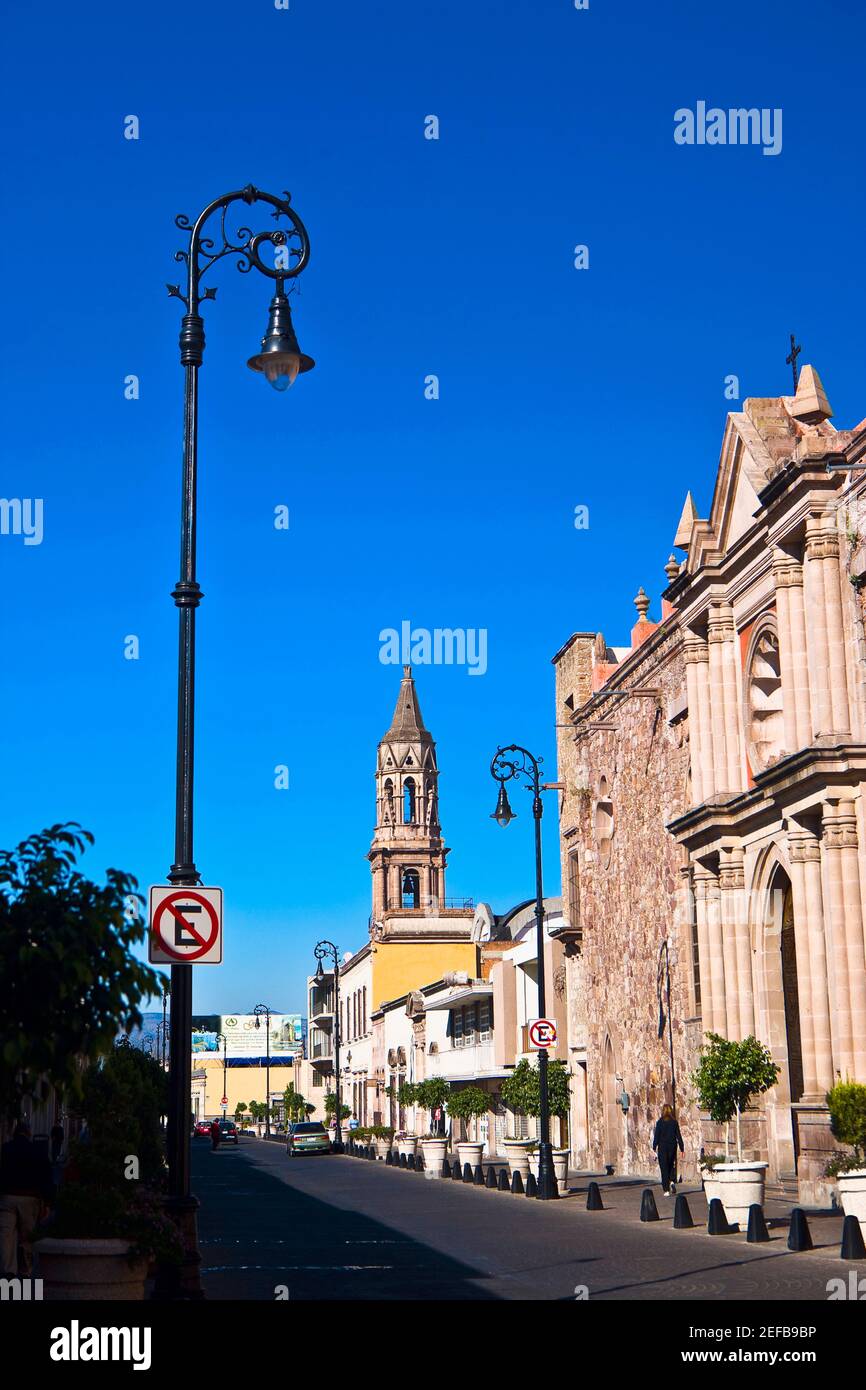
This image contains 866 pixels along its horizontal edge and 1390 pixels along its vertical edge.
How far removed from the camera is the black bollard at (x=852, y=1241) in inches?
621

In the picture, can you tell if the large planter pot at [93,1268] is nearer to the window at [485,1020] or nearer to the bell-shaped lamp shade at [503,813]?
the bell-shaped lamp shade at [503,813]

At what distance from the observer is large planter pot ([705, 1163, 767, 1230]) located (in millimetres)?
20719

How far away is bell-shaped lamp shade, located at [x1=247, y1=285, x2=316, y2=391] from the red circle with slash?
4243 mm

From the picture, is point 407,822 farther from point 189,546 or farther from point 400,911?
point 189,546

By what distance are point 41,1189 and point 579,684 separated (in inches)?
1208

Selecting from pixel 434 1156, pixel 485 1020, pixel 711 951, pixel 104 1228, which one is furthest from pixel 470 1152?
pixel 104 1228

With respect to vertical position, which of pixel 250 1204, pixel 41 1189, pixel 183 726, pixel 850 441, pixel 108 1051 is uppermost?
pixel 850 441

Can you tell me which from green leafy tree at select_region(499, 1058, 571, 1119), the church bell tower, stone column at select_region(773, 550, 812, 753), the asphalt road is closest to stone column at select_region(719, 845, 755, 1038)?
the asphalt road

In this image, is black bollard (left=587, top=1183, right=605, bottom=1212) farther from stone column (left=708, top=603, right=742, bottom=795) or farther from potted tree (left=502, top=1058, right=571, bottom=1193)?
Answer: potted tree (left=502, top=1058, right=571, bottom=1193)

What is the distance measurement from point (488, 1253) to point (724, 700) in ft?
42.8
